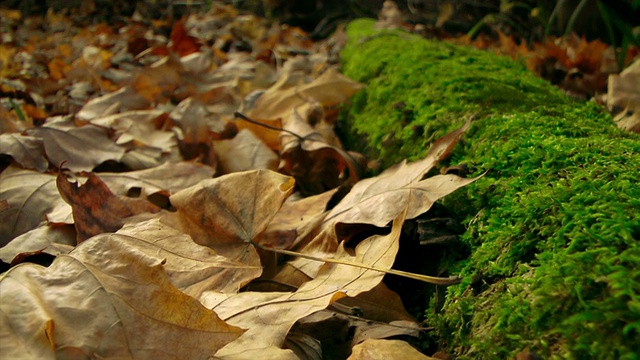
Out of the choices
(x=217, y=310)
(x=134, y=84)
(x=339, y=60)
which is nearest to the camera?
(x=217, y=310)

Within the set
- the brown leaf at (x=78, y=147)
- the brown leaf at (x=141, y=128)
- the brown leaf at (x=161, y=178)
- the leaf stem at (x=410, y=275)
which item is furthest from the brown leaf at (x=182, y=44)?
A: the leaf stem at (x=410, y=275)

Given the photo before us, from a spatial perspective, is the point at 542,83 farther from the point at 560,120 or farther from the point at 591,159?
the point at 591,159

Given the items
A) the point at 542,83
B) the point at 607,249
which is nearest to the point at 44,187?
the point at 607,249

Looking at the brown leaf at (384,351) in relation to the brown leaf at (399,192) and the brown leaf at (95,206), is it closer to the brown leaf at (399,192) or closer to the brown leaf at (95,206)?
the brown leaf at (399,192)

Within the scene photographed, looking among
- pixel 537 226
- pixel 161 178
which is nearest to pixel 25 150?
pixel 161 178

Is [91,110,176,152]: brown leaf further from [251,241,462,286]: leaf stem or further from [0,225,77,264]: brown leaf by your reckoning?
[251,241,462,286]: leaf stem

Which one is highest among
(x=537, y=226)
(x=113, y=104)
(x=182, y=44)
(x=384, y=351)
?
(x=537, y=226)

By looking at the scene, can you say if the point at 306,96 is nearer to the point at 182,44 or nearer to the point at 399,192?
the point at 399,192
